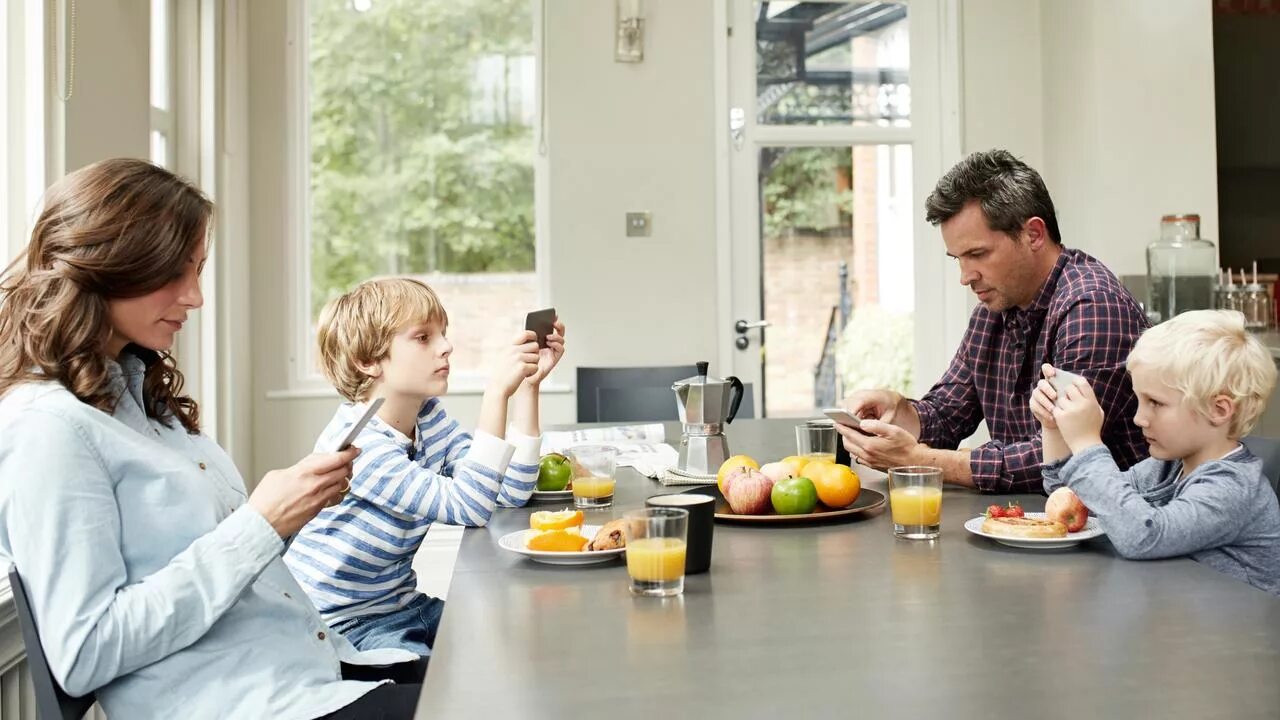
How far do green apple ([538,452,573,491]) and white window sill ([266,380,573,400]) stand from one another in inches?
105

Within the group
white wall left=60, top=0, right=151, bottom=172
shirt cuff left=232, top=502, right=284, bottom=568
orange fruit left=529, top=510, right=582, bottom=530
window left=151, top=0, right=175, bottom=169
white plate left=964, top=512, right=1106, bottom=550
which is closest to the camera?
shirt cuff left=232, top=502, right=284, bottom=568

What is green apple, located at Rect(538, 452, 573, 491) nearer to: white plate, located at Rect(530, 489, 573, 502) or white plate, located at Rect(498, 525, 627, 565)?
white plate, located at Rect(530, 489, 573, 502)

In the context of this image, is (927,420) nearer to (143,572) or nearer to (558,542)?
(558,542)

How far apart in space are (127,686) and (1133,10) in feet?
14.8

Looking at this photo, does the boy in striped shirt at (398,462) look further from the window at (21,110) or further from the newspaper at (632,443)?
the window at (21,110)

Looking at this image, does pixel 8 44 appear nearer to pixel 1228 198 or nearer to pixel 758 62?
pixel 758 62

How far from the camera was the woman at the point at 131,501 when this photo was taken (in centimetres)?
118

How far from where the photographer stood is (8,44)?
8.50 ft

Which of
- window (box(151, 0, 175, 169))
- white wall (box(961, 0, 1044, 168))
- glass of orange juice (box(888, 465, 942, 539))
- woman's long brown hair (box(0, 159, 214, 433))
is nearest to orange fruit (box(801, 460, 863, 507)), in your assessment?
glass of orange juice (box(888, 465, 942, 539))

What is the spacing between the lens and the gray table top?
3.10 ft

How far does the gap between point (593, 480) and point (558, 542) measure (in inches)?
16.3

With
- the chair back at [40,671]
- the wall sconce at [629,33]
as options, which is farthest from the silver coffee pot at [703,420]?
the wall sconce at [629,33]

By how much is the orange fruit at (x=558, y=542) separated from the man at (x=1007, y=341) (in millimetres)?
632

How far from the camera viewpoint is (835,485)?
5.72ft
